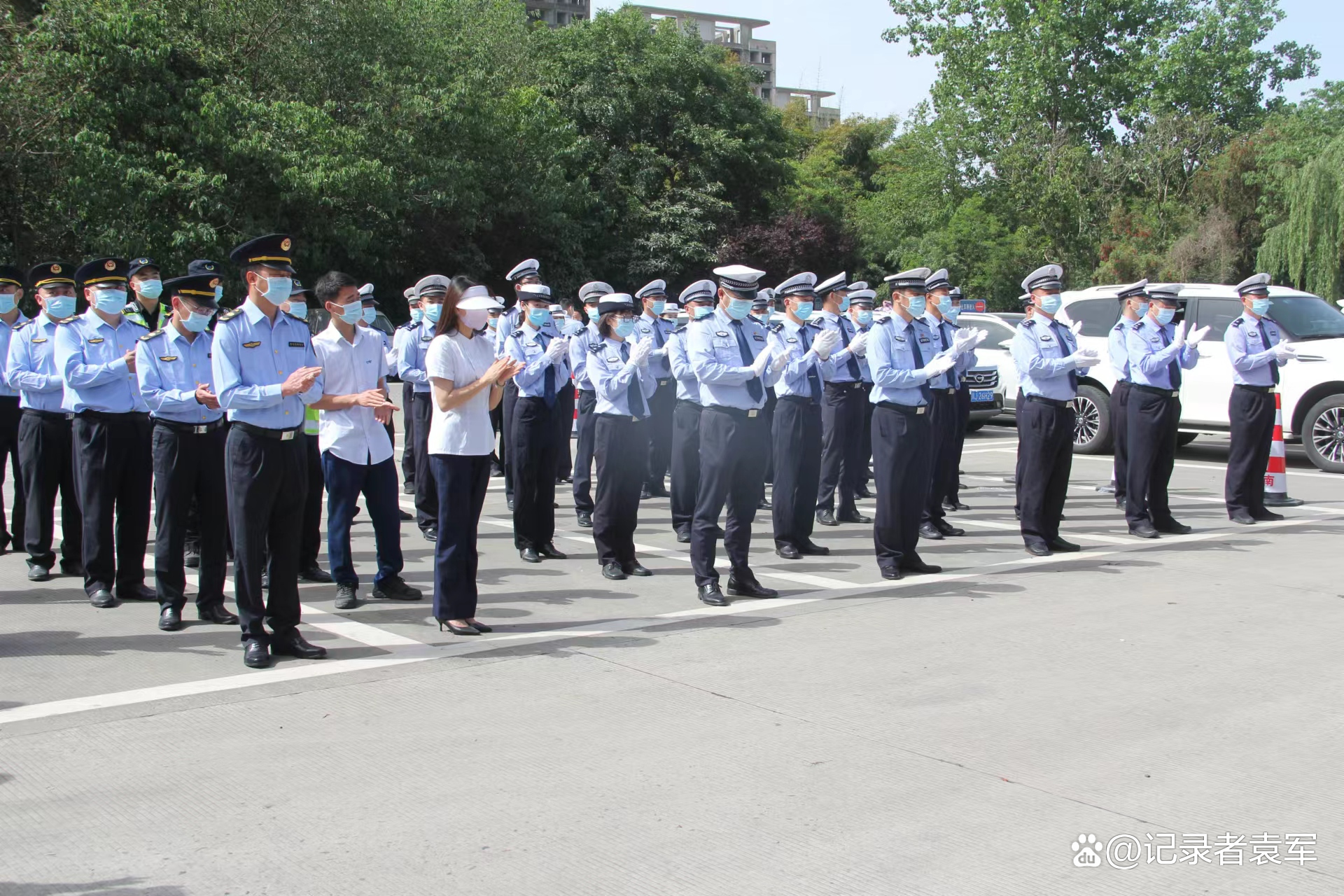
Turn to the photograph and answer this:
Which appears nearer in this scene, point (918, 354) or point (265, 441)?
point (265, 441)

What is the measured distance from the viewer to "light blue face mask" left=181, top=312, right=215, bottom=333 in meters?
7.39

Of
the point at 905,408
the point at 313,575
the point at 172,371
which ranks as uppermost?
the point at 172,371

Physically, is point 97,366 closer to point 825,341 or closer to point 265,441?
point 265,441

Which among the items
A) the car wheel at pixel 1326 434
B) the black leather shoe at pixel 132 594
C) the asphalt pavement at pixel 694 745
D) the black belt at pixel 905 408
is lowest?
the asphalt pavement at pixel 694 745

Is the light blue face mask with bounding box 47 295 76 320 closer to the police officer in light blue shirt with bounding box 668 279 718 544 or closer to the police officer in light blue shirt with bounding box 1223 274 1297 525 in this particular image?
the police officer in light blue shirt with bounding box 668 279 718 544

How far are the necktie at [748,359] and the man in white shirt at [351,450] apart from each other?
233 cm

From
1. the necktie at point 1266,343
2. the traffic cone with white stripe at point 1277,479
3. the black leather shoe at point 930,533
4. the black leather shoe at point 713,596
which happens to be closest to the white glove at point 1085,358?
the black leather shoe at point 930,533

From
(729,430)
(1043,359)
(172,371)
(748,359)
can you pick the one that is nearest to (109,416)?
(172,371)

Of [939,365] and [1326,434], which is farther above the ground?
[939,365]

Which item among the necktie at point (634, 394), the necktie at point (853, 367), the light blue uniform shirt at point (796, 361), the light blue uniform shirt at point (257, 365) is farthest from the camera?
the necktie at point (853, 367)

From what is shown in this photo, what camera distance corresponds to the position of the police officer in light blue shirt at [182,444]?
7336mm

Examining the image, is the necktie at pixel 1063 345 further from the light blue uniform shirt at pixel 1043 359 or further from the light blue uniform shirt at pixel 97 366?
the light blue uniform shirt at pixel 97 366

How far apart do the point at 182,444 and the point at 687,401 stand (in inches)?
130

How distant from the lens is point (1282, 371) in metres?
15.2
